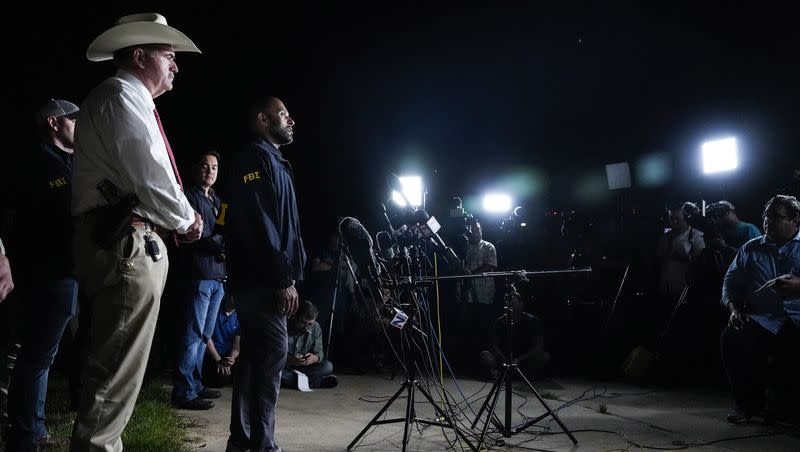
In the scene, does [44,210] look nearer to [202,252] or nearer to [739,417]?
[202,252]

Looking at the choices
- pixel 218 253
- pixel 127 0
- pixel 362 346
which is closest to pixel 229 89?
pixel 127 0

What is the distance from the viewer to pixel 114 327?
1.67 m

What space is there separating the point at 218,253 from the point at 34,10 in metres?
5.82

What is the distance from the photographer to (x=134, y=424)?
10.9ft

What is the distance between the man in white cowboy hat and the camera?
5.40ft

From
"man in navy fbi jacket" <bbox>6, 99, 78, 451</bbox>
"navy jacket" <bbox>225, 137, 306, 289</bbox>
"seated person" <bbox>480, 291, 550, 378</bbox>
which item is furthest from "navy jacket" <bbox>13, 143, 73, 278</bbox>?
"seated person" <bbox>480, 291, 550, 378</bbox>

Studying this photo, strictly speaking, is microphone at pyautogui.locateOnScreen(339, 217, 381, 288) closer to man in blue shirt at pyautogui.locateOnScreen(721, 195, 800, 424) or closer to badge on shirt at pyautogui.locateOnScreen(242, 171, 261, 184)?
badge on shirt at pyautogui.locateOnScreen(242, 171, 261, 184)

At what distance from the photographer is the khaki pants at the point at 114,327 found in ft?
5.33

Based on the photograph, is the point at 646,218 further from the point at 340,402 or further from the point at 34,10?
the point at 34,10

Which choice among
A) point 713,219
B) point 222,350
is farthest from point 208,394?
point 713,219

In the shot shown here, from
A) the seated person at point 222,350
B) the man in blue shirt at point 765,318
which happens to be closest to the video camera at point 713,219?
the man in blue shirt at point 765,318

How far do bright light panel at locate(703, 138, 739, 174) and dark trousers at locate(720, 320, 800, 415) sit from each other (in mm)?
6178

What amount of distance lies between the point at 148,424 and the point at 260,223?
5.66ft

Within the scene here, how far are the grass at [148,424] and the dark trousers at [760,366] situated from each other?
4.11 meters
